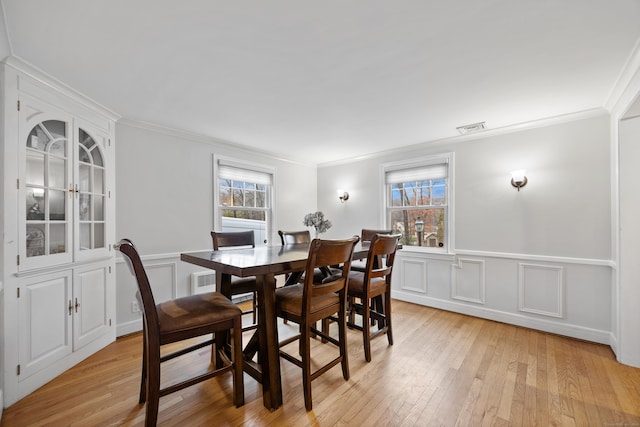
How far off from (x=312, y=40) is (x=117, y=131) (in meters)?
2.45

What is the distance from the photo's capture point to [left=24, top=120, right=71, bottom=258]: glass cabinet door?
2025mm

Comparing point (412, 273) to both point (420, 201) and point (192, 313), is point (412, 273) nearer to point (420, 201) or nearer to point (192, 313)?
point (420, 201)

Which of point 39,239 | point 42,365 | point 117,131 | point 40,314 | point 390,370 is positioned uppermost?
point 117,131

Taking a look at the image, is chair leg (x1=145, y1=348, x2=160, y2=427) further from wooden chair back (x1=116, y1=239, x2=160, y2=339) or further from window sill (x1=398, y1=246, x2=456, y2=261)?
window sill (x1=398, y1=246, x2=456, y2=261)

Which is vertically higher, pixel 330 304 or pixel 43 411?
pixel 330 304

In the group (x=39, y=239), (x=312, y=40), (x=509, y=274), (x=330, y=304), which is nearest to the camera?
(x=312, y=40)

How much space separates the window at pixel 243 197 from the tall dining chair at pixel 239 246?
0.94 m

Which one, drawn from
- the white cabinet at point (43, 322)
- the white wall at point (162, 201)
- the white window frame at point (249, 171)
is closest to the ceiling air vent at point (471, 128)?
the white window frame at point (249, 171)

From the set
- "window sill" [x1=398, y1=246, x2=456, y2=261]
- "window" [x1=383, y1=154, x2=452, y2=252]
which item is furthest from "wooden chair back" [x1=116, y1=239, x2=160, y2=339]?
"window" [x1=383, y1=154, x2=452, y2=252]

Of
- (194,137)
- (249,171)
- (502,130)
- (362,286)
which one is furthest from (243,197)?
(502,130)

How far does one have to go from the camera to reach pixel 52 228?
7.20ft

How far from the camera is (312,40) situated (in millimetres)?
1646

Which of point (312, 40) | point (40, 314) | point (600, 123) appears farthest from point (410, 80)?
point (40, 314)

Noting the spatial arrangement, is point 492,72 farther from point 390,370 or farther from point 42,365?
point 42,365
